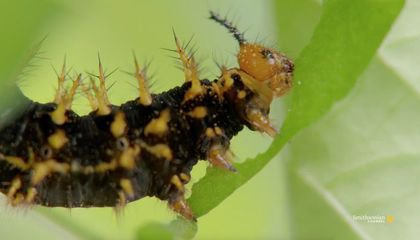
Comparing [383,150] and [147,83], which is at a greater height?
[383,150]

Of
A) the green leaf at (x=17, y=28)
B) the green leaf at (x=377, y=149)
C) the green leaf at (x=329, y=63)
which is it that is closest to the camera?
the green leaf at (x=17, y=28)

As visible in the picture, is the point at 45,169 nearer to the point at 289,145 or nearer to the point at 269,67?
the point at 269,67

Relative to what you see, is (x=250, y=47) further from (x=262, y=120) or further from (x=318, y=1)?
(x=318, y=1)

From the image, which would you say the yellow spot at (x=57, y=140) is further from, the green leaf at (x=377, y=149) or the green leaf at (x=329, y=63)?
the green leaf at (x=377, y=149)

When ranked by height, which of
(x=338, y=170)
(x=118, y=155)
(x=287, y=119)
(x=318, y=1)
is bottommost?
(x=118, y=155)

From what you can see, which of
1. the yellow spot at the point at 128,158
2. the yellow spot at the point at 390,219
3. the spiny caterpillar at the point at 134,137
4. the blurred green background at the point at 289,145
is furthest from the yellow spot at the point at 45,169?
the yellow spot at the point at 390,219

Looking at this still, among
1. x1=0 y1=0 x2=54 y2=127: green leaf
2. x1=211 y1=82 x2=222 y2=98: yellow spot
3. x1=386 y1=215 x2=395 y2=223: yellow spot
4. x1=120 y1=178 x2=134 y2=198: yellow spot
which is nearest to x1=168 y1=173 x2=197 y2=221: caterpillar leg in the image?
x1=120 y1=178 x2=134 y2=198: yellow spot

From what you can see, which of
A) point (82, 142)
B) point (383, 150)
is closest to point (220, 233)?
point (383, 150)

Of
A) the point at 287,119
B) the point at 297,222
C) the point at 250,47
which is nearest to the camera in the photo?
the point at 287,119
